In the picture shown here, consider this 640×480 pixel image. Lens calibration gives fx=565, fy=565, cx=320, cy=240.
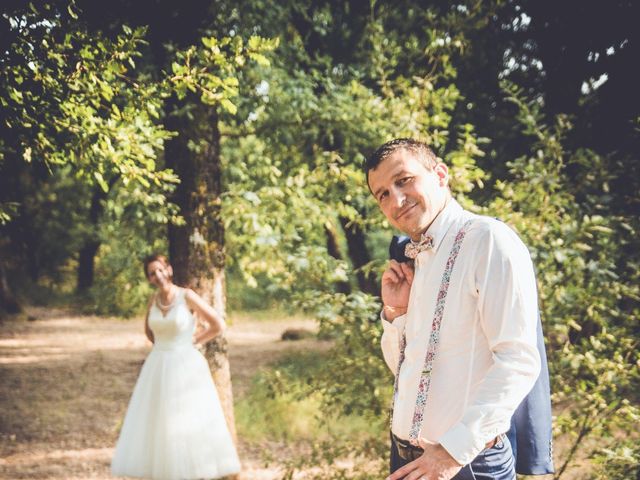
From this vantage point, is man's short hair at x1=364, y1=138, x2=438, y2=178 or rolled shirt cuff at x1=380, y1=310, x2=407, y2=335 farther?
rolled shirt cuff at x1=380, y1=310, x2=407, y2=335

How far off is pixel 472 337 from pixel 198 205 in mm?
3745

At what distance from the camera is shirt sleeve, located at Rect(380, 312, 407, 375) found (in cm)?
209

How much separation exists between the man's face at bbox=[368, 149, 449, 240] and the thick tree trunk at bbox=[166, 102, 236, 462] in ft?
10.1

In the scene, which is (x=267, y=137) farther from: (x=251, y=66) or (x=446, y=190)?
(x=446, y=190)

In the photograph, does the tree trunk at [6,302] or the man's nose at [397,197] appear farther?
the tree trunk at [6,302]

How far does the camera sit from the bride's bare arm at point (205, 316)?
201 inches

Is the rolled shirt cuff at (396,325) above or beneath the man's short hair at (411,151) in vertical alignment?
beneath

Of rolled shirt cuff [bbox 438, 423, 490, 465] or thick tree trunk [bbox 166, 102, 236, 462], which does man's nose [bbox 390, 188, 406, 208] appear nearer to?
rolled shirt cuff [bbox 438, 423, 490, 465]

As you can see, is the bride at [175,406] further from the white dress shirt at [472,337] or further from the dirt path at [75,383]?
the white dress shirt at [472,337]

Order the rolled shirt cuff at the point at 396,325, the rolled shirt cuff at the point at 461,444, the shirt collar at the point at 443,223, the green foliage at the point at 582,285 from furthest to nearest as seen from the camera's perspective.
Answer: the green foliage at the point at 582,285 → the rolled shirt cuff at the point at 396,325 → the shirt collar at the point at 443,223 → the rolled shirt cuff at the point at 461,444

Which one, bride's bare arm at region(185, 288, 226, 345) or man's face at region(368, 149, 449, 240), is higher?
man's face at region(368, 149, 449, 240)

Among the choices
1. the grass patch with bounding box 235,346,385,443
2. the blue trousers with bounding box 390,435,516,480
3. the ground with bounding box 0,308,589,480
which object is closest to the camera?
the blue trousers with bounding box 390,435,516,480

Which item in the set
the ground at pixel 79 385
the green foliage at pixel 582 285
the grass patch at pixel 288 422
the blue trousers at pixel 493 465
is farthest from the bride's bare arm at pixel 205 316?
the blue trousers at pixel 493 465

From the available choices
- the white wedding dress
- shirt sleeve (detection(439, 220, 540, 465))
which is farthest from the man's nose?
the white wedding dress
